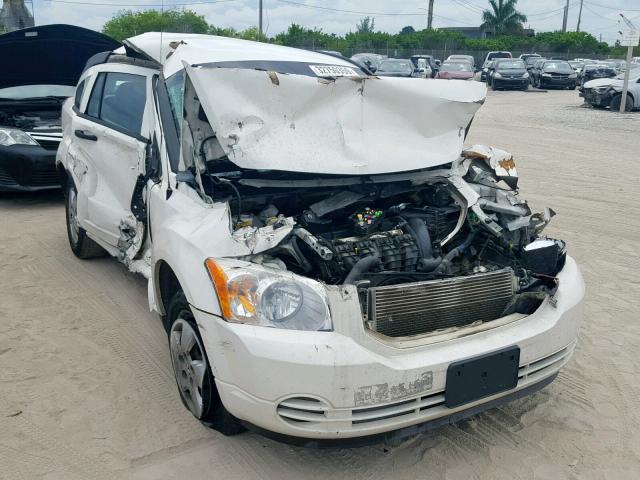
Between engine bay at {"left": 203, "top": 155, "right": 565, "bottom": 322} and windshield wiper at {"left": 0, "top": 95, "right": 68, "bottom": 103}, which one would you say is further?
windshield wiper at {"left": 0, "top": 95, "right": 68, "bottom": 103}

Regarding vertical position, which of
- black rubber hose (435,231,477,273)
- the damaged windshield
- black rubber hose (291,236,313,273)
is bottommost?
black rubber hose (435,231,477,273)

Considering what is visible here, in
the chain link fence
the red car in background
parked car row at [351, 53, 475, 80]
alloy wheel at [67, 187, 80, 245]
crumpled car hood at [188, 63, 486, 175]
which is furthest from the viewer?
the chain link fence

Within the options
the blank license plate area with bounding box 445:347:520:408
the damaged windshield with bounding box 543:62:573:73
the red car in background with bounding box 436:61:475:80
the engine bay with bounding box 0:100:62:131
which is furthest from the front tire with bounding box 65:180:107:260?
the damaged windshield with bounding box 543:62:573:73

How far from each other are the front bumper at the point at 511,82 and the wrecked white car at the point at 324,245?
26.5 metres

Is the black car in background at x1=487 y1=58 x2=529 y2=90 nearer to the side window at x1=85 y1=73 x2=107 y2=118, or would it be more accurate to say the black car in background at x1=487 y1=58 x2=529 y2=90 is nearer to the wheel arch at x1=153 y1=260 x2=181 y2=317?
the side window at x1=85 y1=73 x2=107 y2=118

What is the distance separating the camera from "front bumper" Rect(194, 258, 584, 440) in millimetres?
2607

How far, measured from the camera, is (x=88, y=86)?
212 inches

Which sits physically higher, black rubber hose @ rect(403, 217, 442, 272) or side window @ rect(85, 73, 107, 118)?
side window @ rect(85, 73, 107, 118)

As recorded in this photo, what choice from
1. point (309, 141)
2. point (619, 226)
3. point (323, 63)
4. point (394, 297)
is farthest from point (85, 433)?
point (619, 226)

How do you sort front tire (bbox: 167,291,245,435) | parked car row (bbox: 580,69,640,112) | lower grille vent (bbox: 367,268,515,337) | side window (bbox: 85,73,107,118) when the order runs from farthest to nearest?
parked car row (bbox: 580,69,640,112) < side window (bbox: 85,73,107,118) < front tire (bbox: 167,291,245,435) < lower grille vent (bbox: 367,268,515,337)

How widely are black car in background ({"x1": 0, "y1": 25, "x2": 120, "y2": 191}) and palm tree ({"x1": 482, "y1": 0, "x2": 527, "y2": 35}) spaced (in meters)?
66.9

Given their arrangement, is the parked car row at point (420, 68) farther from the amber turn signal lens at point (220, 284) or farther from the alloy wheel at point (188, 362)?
the amber turn signal lens at point (220, 284)

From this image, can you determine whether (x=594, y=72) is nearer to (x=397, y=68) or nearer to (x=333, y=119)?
(x=397, y=68)

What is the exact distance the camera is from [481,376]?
285 centimetres
